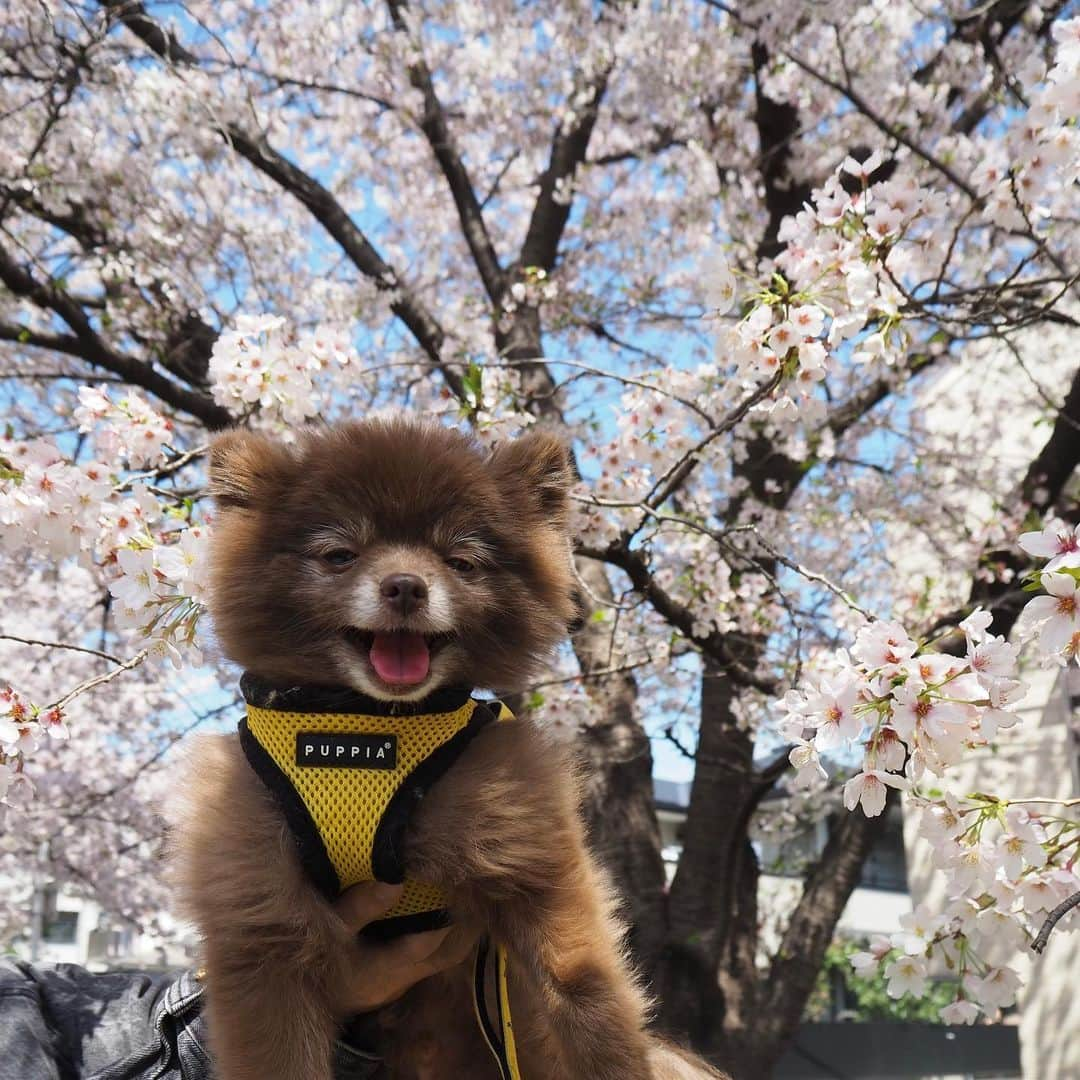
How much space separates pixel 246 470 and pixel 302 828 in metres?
0.73

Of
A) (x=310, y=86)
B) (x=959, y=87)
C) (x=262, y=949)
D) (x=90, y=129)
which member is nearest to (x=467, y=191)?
(x=310, y=86)

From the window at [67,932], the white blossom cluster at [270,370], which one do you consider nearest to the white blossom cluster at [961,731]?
the white blossom cluster at [270,370]

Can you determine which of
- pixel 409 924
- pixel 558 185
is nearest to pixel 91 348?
pixel 558 185

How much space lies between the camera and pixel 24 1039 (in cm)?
227

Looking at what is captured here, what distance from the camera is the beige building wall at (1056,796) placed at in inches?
470

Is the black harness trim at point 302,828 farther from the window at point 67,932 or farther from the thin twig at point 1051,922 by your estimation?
the window at point 67,932

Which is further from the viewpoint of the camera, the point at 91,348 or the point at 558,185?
the point at 558,185

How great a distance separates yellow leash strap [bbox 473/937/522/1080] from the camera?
1980 millimetres

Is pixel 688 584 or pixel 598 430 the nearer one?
pixel 688 584

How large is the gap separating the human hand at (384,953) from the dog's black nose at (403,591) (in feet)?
1.80

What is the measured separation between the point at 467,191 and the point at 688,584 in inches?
145

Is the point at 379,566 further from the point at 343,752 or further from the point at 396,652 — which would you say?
the point at 343,752

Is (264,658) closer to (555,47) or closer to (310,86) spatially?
(310,86)

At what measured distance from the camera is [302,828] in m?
1.87
